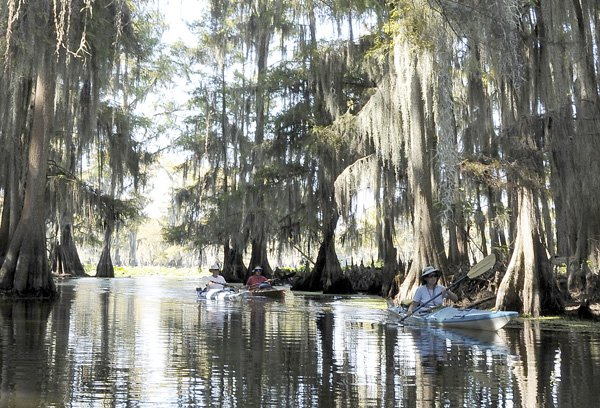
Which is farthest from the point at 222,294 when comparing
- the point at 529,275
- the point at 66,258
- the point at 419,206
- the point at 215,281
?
the point at 66,258

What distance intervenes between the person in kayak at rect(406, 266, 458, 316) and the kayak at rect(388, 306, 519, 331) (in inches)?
7.2

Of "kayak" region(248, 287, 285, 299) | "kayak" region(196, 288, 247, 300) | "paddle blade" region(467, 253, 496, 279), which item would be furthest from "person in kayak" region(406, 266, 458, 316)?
"kayak" region(196, 288, 247, 300)

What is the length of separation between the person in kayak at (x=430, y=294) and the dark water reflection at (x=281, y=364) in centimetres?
58

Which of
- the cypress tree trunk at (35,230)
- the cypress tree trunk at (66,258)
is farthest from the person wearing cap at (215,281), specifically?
the cypress tree trunk at (66,258)

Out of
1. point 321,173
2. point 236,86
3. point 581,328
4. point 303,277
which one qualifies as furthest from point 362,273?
point 581,328

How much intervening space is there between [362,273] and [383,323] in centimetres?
1404

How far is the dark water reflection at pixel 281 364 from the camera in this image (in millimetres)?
5262

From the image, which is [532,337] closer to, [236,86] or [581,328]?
[581,328]

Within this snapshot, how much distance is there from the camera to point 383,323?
12508 millimetres

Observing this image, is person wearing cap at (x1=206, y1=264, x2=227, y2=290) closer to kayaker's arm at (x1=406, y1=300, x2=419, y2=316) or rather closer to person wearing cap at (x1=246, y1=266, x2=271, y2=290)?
person wearing cap at (x1=246, y1=266, x2=271, y2=290)

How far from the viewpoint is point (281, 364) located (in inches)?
277

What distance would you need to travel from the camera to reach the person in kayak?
12.3 m

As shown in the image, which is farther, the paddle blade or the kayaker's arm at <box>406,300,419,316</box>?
the paddle blade

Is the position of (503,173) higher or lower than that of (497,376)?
higher
